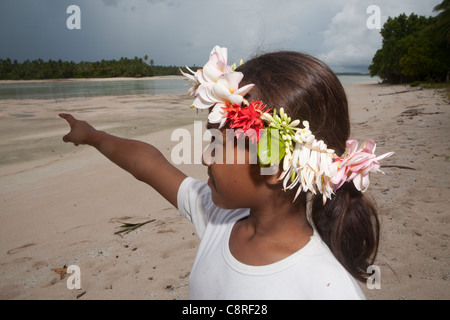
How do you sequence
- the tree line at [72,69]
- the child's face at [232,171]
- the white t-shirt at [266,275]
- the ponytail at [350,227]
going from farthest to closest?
the tree line at [72,69], the ponytail at [350,227], the child's face at [232,171], the white t-shirt at [266,275]

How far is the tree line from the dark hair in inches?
3221

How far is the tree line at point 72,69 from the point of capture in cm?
7488

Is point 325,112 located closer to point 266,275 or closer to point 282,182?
point 282,182

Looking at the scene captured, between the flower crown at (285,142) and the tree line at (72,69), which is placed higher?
the tree line at (72,69)

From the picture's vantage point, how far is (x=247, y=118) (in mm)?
1230

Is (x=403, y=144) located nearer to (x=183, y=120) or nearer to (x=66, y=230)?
(x=66, y=230)

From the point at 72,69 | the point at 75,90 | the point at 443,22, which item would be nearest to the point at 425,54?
the point at 443,22

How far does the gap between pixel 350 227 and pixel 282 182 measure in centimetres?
38

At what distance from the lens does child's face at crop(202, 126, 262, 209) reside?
51.7 inches

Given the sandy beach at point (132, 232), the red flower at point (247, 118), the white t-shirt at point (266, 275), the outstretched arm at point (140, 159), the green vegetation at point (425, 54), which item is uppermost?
the green vegetation at point (425, 54)

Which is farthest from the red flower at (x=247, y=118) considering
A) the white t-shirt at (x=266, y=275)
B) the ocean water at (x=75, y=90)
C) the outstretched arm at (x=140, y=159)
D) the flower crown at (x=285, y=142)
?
the ocean water at (x=75, y=90)

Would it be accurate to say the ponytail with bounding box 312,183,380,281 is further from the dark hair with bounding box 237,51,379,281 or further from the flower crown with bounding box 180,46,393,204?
the flower crown with bounding box 180,46,393,204

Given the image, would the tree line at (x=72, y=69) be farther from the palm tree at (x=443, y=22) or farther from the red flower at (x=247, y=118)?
the red flower at (x=247, y=118)
